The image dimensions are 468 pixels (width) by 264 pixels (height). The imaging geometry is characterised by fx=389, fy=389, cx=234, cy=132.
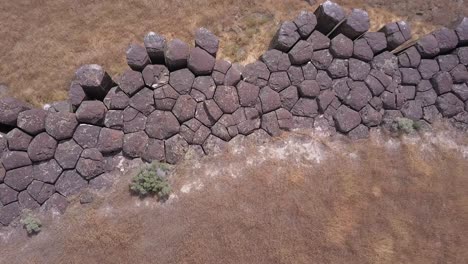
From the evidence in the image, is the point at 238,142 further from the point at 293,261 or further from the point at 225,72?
the point at 293,261

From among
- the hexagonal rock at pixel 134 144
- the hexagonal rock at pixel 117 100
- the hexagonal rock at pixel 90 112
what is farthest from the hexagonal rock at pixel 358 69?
the hexagonal rock at pixel 90 112

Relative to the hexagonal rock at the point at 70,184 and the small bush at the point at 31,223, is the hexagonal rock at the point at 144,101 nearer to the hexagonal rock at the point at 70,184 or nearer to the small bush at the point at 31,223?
the hexagonal rock at the point at 70,184

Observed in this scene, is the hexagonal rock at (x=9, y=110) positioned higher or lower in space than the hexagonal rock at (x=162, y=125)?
higher

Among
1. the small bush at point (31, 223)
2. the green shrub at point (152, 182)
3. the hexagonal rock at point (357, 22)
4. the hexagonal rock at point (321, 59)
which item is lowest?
the small bush at point (31, 223)

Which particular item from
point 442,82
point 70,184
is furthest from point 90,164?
point 442,82

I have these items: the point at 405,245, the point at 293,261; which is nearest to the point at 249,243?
the point at 293,261

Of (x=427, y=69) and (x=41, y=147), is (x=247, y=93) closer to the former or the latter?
(x=427, y=69)

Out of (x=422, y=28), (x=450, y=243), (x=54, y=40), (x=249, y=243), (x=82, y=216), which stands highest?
(x=54, y=40)
